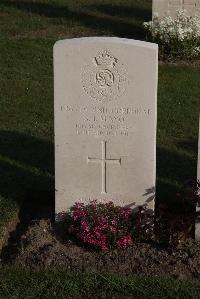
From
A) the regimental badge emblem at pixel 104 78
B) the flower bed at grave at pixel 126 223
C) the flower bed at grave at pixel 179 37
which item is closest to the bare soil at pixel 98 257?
the flower bed at grave at pixel 126 223

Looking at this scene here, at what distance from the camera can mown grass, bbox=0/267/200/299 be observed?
5578 mm

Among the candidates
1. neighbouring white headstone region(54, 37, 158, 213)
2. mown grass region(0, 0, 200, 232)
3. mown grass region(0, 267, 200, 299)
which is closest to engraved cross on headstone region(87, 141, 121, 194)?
neighbouring white headstone region(54, 37, 158, 213)

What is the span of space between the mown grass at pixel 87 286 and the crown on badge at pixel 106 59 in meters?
1.91

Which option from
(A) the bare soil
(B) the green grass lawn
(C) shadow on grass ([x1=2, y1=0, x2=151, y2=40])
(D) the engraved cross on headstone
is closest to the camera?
(A) the bare soil

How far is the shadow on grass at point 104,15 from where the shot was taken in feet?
48.0

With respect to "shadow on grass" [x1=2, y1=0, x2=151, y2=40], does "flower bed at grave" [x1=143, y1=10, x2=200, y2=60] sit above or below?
below

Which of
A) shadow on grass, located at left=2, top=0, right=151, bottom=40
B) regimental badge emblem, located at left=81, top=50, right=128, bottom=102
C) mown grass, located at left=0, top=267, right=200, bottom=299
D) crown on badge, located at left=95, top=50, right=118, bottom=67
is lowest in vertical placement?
mown grass, located at left=0, top=267, right=200, bottom=299

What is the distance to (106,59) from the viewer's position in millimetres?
6184

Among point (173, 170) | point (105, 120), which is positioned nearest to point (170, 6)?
point (173, 170)

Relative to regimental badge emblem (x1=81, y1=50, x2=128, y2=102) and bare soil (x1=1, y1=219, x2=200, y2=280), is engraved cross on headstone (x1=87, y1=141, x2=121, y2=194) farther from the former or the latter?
bare soil (x1=1, y1=219, x2=200, y2=280)

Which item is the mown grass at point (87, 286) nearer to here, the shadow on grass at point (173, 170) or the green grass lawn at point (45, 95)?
the green grass lawn at point (45, 95)

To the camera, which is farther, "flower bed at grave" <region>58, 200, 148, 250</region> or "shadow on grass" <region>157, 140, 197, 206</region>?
"shadow on grass" <region>157, 140, 197, 206</region>

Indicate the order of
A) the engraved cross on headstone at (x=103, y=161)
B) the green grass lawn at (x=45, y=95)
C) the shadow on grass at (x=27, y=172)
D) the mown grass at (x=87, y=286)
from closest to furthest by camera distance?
the mown grass at (x=87, y=286) → the engraved cross on headstone at (x=103, y=161) → the shadow on grass at (x=27, y=172) → the green grass lawn at (x=45, y=95)

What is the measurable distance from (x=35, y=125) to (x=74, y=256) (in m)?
3.64
